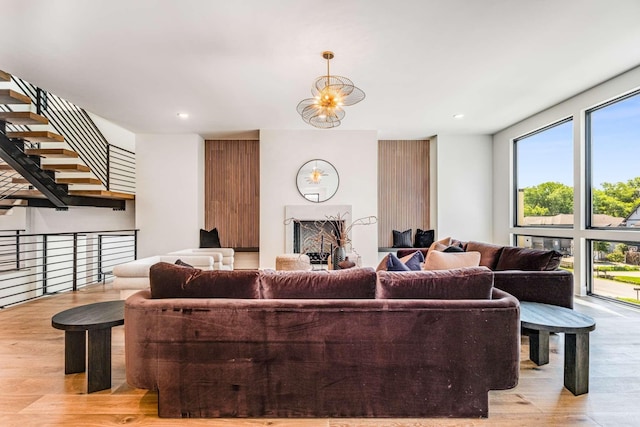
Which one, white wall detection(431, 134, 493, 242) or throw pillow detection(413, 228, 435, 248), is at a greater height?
white wall detection(431, 134, 493, 242)

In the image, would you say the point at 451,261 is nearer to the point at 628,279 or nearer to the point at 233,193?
the point at 628,279

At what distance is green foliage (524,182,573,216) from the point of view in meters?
5.23

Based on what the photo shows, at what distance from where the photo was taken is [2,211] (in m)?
5.80

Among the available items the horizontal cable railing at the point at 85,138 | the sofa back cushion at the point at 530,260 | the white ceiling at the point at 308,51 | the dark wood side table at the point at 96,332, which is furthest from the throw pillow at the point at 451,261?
the horizontal cable railing at the point at 85,138

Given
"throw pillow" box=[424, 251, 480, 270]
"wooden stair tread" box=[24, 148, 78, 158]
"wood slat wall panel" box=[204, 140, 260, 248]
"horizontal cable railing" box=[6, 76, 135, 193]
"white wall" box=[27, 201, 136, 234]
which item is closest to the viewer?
"throw pillow" box=[424, 251, 480, 270]

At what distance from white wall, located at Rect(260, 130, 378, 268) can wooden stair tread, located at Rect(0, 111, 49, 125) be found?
328 centimetres

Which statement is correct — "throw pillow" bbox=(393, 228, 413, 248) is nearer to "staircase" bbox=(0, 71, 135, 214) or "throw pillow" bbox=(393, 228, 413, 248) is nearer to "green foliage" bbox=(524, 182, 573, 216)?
"green foliage" bbox=(524, 182, 573, 216)

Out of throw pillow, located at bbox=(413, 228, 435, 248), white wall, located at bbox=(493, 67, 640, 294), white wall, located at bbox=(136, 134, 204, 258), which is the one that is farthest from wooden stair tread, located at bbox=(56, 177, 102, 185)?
white wall, located at bbox=(493, 67, 640, 294)

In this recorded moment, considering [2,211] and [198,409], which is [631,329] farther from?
[2,211]

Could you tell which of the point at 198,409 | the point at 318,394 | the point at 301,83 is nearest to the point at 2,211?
the point at 301,83

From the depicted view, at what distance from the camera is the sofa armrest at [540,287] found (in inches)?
120

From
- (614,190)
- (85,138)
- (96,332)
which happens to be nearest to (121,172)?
(85,138)

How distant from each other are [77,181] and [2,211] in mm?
1571

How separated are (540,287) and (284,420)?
255cm
